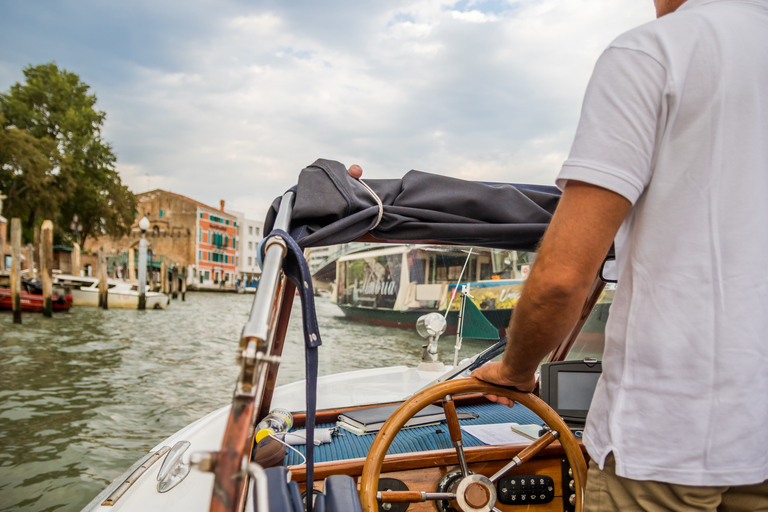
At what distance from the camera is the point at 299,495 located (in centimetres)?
112

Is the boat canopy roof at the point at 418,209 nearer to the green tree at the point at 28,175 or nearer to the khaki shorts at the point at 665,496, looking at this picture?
Result: the khaki shorts at the point at 665,496

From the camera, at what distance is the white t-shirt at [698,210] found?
82cm

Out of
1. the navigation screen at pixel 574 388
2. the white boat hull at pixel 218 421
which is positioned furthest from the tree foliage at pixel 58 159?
the navigation screen at pixel 574 388

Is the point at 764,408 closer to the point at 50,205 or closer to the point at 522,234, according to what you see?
the point at 522,234

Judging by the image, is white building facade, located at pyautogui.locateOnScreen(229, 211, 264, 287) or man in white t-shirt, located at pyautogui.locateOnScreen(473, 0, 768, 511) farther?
white building facade, located at pyautogui.locateOnScreen(229, 211, 264, 287)

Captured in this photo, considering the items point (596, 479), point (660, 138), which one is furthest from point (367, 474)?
point (660, 138)

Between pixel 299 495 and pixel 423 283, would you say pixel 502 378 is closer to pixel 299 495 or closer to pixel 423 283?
pixel 299 495

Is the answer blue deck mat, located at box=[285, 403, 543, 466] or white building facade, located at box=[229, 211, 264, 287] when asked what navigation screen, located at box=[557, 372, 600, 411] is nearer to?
blue deck mat, located at box=[285, 403, 543, 466]

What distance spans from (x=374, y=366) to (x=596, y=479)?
8.98 feet

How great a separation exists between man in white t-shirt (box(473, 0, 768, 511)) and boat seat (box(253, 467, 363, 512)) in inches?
23.1

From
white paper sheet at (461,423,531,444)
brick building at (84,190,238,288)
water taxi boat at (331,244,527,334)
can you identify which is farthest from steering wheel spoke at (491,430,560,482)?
brick building at (84,190,238,288)

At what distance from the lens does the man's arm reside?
87 cm

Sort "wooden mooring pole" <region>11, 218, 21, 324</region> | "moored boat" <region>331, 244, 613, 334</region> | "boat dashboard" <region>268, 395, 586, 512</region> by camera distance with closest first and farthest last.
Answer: "boat dashboard" <region>268, 395, 586, 512</region>, "moored boat" <region>331, 244, 613, 334</region>, "wooden mooring pole" <region>11, 218, 21, 324</region>

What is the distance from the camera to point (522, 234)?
1836 mm
